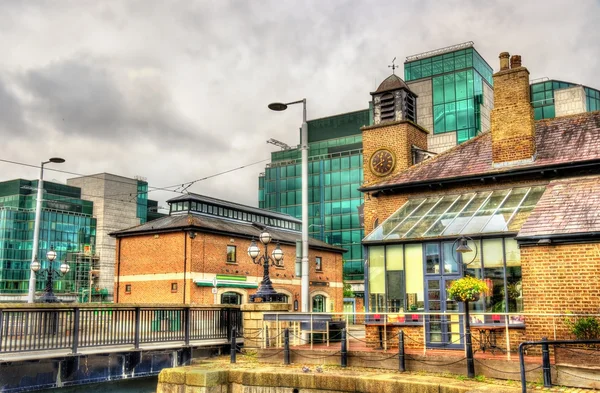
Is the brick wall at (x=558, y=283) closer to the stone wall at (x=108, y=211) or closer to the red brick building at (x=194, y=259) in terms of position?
the red brick building at (x=194, y=259)

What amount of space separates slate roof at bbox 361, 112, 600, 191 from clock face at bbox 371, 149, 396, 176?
3.86ft

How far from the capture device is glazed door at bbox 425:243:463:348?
658 inches

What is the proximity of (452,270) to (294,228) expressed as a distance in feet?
107

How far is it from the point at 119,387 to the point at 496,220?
41.6 feet

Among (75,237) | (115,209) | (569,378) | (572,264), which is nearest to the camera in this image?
(569,378)

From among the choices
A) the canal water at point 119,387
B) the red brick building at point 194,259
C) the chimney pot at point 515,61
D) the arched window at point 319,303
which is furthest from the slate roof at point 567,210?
the arched window at point 319,303

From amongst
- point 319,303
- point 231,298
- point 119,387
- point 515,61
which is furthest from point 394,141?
point 319,303

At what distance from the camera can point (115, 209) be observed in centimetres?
10688

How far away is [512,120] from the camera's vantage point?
20.5 m

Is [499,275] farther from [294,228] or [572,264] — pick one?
[294,228]

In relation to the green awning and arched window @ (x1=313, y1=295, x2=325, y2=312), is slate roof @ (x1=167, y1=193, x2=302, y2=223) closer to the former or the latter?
the green awning

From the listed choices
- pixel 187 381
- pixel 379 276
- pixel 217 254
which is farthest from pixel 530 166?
pixel 217 254

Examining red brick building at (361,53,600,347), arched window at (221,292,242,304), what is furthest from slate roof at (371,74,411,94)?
arched window at (221,292,242,304)

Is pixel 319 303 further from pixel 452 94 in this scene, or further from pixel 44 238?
pixel 44 238
